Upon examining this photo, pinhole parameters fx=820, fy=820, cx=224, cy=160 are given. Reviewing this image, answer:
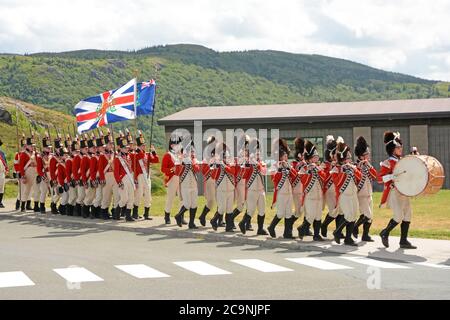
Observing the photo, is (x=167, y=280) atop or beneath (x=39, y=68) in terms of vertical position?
beneath

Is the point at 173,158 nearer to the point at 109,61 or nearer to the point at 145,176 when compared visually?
the point at 145,176

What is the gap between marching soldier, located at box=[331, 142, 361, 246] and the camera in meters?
15.0

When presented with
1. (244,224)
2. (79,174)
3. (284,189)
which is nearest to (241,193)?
(244,224)

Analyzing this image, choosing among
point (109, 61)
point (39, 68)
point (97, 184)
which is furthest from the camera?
point (109, 61)

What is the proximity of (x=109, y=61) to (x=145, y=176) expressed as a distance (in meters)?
120

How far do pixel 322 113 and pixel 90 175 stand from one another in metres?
17.3

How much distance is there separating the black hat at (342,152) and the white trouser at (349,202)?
53 cm

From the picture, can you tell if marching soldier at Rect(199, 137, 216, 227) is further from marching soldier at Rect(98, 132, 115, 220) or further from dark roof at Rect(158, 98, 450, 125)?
dark roof at Rect(158, 98, 450, 125)

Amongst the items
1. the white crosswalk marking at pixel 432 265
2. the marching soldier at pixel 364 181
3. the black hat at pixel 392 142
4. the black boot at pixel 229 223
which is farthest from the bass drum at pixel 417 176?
the black boot at pixel 229 223

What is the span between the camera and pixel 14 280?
11.1 meters

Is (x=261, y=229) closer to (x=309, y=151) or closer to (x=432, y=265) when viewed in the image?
(x=309, y=151)

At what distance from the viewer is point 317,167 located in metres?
15.7

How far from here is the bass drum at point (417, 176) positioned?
13.8 meters
